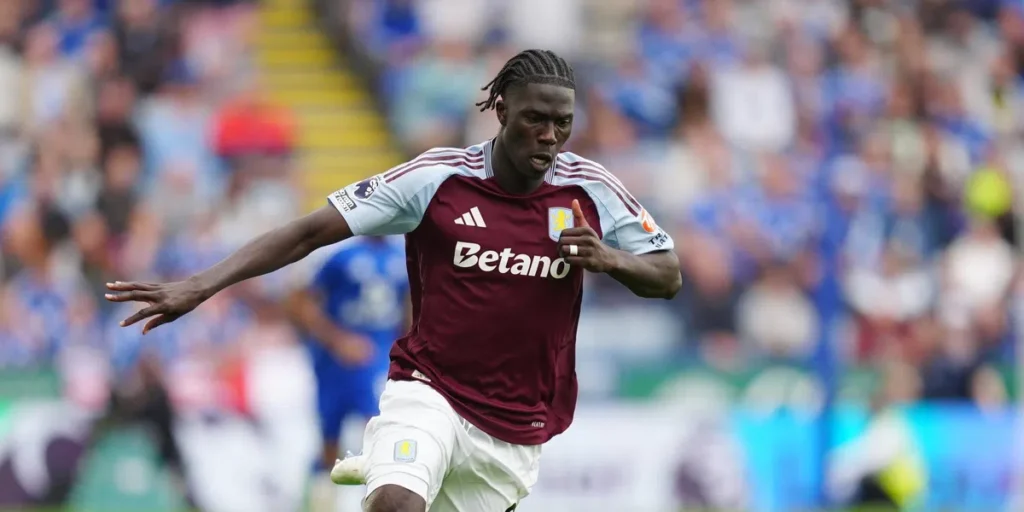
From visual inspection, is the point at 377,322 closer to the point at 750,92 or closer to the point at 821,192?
the point at 821,192

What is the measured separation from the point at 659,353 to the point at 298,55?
6.19 m

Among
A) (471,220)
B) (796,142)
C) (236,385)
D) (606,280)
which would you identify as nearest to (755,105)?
(796,142)

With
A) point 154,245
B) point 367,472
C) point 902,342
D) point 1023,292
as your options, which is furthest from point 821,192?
point 367,472

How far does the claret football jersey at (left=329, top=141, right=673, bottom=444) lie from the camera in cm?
638

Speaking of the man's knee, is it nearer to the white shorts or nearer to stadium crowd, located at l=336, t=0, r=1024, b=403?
the white shorts

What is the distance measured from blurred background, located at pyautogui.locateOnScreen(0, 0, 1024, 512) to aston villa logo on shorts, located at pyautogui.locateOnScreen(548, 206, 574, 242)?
4.98 m

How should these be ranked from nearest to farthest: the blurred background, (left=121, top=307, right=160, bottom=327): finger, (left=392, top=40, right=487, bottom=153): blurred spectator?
(left=121, top=307, right=160, bottom=327): finger, the blurred background, (left=392, top=40, right=487, bottom=153): blurred spectator

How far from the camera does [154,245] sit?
12836mm

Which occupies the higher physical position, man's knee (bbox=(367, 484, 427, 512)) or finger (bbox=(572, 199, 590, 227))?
finger (bbox=(572, 199, 590, 227))

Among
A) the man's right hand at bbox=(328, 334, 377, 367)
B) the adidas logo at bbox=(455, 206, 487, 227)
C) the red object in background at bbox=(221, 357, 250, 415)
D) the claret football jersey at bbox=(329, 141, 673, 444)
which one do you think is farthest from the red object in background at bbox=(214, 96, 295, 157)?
the adidas logo at bbox=(455, 206, 487, 227)

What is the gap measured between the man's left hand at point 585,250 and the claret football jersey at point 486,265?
316 millimetres

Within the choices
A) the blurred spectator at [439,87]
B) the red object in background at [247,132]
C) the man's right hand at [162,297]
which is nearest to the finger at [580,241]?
the man's right hand at [162,297]

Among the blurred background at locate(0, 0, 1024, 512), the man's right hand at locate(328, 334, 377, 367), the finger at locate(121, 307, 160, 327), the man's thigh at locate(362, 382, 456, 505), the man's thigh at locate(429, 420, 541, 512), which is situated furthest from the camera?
the blurred background at locate(0, 0, 1024, 512)

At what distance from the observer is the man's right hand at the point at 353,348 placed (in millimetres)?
10734
